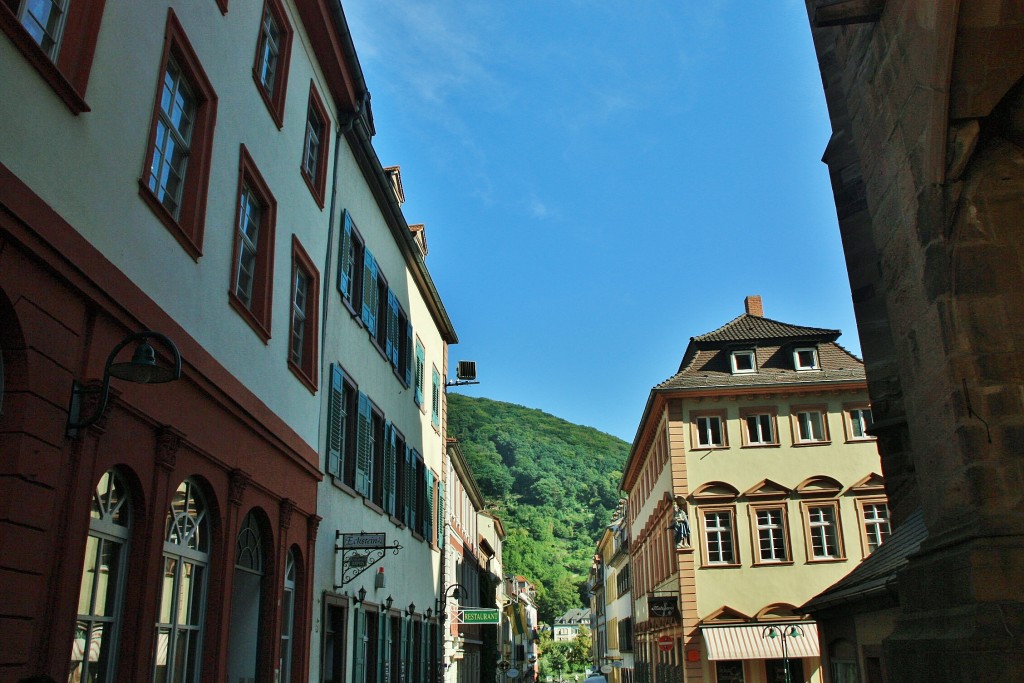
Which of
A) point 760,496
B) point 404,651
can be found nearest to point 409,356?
point 404,651

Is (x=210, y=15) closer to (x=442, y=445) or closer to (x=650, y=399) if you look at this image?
(x=442, y=445)

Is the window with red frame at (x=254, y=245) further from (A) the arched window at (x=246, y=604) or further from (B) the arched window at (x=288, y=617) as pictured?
(B) the arched window at (x=288, y=617)

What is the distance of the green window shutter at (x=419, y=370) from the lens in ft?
76.8

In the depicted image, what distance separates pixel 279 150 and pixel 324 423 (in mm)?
4524

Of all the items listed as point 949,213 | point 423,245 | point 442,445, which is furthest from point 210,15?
point 442,445

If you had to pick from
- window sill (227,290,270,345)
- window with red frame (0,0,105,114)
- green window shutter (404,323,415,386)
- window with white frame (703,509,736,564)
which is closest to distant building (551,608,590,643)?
window with white frame (703,509,736,564)

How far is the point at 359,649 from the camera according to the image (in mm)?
15875

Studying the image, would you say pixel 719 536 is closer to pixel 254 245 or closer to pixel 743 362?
pixel 743 362

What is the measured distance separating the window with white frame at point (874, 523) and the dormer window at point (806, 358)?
5.24 meters

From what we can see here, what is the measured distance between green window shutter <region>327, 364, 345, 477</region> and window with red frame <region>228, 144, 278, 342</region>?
332 cm

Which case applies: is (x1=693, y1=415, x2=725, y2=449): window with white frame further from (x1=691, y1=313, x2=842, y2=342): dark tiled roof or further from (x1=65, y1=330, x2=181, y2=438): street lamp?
(x1=65, y1=330, x2=181, y2=438): street lamp

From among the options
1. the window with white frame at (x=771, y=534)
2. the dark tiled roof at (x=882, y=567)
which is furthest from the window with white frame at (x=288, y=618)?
the window with white frame at (x=771, y=534)

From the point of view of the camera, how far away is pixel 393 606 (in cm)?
1878

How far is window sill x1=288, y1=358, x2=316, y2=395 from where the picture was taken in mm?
13133
